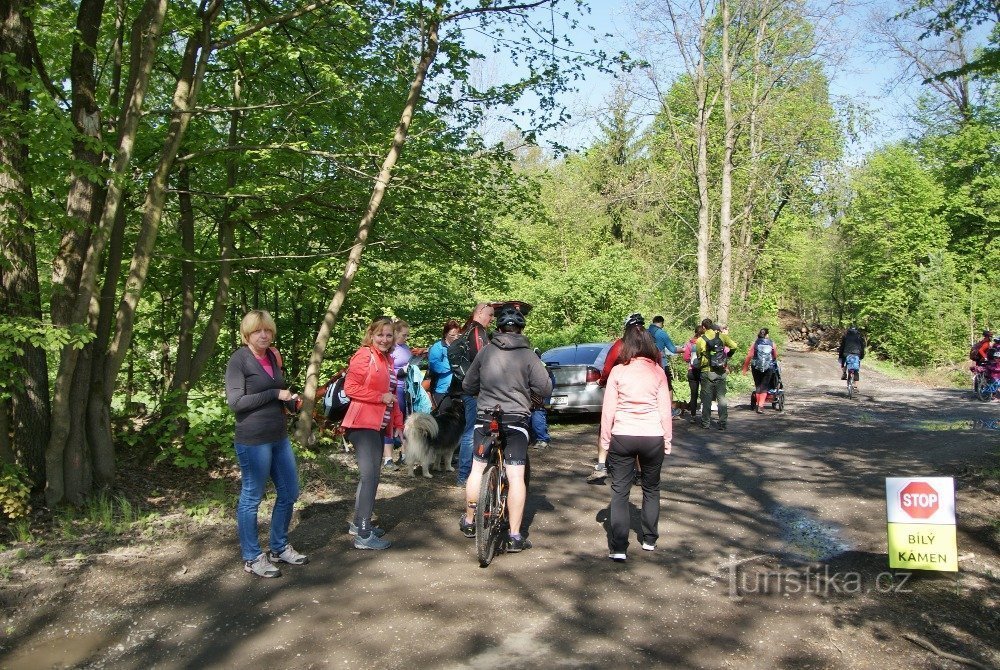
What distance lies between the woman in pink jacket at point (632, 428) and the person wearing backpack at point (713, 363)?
7.49 metres

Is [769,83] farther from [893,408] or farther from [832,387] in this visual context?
[893,408]

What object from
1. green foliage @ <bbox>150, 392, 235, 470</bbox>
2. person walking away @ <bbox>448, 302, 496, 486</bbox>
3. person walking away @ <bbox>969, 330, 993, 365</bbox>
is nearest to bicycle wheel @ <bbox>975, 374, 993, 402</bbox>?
person walking away @ <bbox>969, 330, 993, 365</bbox>

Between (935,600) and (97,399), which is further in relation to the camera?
(97,399)

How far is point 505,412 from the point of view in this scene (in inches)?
265

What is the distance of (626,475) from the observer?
21.9 feet

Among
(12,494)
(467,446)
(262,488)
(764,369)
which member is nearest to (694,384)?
(764,369)

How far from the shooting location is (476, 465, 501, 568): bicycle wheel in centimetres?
629

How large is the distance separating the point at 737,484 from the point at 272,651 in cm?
634

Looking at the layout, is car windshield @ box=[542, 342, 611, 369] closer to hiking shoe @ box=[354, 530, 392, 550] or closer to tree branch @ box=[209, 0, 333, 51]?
tree branch @ box=[209, 0, 333, 51]

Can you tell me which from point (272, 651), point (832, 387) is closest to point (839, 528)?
point (272, 651)

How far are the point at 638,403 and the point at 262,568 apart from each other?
3.14 metres

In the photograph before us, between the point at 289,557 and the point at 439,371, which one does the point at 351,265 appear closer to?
the point at 439,371

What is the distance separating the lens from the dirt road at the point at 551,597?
16.0 ft

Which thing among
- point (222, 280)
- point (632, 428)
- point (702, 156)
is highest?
point (702, 156)
